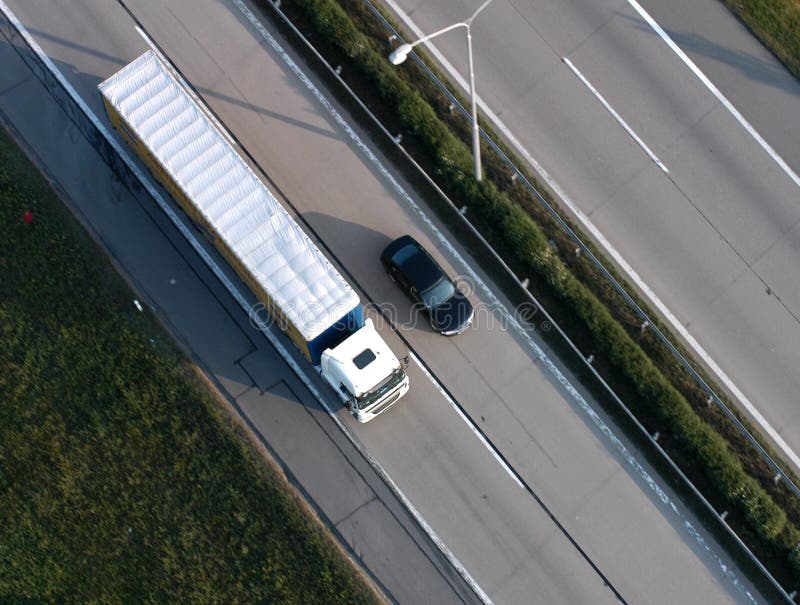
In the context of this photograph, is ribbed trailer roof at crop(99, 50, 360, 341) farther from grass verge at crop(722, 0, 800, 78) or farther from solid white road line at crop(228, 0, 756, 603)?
grass verge at crop(722, 0, 800, 78)

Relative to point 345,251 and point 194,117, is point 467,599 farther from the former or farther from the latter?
point 194,117

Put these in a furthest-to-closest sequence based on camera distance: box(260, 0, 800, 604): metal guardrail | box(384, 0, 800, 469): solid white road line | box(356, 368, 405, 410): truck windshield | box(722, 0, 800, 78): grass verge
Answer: box(722, 0, 800, 78): grass verge → box(384, 0, 800, 469): solid white road line → box(260, 0, 800, 604): metal guardrail → box(356, 368, 405, 410): truck windshield

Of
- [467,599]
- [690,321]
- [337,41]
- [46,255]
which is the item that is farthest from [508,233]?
[46,255]

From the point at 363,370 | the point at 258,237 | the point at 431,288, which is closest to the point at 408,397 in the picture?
the point at 363,370

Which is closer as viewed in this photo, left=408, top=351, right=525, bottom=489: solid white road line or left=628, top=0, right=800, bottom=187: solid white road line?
left=408, top=351, right=525, bottom=489: solid white road line

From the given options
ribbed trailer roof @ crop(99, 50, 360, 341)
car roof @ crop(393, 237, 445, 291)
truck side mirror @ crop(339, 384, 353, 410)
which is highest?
ribbed trailer roof @ crop(99, 50, 360, 341)

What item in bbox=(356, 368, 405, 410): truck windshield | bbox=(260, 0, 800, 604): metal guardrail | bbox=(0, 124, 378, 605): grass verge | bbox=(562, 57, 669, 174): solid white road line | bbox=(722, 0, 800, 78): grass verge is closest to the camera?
bbox=(356, 368, 405, 410): truck windshield

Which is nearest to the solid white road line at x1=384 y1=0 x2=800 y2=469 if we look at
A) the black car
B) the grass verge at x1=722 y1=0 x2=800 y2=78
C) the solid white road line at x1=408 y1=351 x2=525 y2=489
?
the grass verge at x1=722 y1=0 x2=800 y2=78
